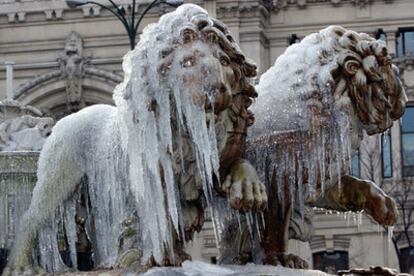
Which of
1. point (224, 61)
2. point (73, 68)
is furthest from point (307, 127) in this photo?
point (73, 68)

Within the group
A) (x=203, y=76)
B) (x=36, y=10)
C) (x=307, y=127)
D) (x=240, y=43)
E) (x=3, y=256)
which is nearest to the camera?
(x=203, y=76)

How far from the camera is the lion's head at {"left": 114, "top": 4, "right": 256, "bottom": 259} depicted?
10.7 m

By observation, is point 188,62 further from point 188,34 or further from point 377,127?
point 377,127

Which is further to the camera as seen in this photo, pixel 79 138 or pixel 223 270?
pixel 79 138

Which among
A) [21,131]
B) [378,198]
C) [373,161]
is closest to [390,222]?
[378,198]

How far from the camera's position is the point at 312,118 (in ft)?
38.1

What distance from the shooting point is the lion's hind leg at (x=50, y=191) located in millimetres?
12242

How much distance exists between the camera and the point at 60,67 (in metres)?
52.4

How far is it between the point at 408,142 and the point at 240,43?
6848 mm

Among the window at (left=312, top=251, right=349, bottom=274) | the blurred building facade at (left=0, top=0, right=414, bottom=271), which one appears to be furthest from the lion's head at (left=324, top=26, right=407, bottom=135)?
the window at (left=312, top=251, right=349, bottom=274)

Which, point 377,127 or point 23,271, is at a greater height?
point 377,127

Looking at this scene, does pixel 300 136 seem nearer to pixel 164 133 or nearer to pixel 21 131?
pixel 164 133

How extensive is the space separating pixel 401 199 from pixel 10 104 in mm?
32220

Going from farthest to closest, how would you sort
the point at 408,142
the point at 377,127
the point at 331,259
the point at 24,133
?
the point at 408,142, the point at 331,259, the point at 24,133, the point at 377,127
